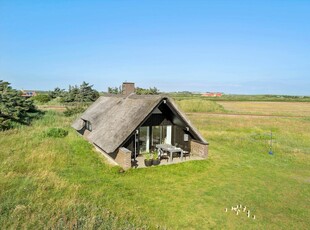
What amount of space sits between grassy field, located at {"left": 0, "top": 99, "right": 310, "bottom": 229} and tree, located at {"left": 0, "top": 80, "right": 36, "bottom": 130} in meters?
7.69

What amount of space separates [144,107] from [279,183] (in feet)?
29.7

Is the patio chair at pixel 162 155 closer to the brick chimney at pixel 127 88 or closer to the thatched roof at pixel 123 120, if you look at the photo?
the thatched roof at pixel 123 120

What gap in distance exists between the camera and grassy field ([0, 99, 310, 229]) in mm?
7684

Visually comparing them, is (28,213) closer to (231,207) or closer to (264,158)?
(231,207)

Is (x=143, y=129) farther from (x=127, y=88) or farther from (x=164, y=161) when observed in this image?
(x=127, y=88)

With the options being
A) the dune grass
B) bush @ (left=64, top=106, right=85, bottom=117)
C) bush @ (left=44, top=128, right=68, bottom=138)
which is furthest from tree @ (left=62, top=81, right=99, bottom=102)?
the dune grass

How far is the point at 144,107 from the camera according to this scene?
594 inches

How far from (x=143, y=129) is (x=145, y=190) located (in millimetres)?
5834

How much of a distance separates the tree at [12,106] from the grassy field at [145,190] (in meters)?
7.69

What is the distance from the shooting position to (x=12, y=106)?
27219 millimetres

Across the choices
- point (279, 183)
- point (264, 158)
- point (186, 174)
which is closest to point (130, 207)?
point (186, 174)

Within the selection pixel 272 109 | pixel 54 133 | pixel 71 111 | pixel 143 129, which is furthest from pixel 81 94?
pixel 272 109

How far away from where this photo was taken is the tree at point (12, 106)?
24.7 meters

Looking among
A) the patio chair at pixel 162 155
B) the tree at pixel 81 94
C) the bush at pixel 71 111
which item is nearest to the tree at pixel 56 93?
the tree at pixel 81 94
